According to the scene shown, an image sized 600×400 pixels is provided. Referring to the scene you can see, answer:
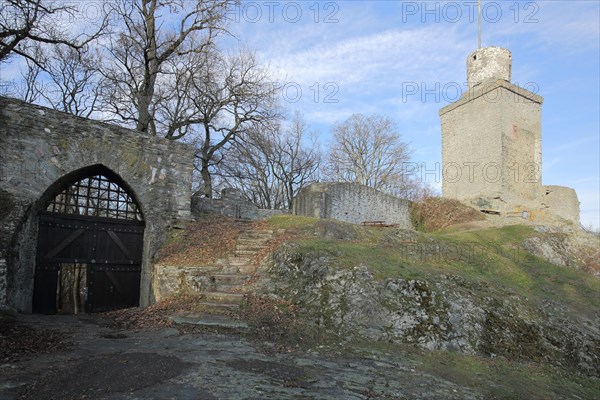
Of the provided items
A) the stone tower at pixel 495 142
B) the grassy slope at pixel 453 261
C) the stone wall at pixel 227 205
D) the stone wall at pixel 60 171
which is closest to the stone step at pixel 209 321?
the grassy slope at pixel 453 261

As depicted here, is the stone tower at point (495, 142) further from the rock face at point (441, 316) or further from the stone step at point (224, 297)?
the stone step at point (224, 297)

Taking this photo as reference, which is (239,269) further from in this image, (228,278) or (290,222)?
(290,222)

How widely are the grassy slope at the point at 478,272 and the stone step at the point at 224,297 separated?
2236 mm

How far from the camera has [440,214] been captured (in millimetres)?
22250

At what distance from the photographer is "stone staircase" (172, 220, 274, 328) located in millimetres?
7828

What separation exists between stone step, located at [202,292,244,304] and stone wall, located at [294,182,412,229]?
9.69 metres

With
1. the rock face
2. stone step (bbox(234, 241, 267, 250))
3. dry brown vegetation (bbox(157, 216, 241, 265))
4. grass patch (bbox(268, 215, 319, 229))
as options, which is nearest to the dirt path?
the rock face

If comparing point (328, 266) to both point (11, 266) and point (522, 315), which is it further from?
point (11, 266)

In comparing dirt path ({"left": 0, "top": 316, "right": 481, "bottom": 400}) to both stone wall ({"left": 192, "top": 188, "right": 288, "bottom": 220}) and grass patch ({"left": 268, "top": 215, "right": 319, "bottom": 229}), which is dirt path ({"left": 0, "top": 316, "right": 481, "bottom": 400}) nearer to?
grass patch ({"left": 268, "top": 215, "right": 319, "bottom": 229})

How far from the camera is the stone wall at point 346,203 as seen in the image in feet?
60.1

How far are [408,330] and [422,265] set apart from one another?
284cm

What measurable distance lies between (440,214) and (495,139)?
16.9ft

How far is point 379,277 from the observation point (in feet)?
28.4

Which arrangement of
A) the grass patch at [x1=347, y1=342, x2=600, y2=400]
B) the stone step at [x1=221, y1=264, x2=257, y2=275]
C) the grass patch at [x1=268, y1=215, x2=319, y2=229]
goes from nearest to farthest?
the grass patch at [x1=347, y1=342, x2=600, y2=400], the stone step at [x1=221, y1=264, x2=257, y2=275], the grass patch at [x1=268, y1=215, x2=319, y2=229]
